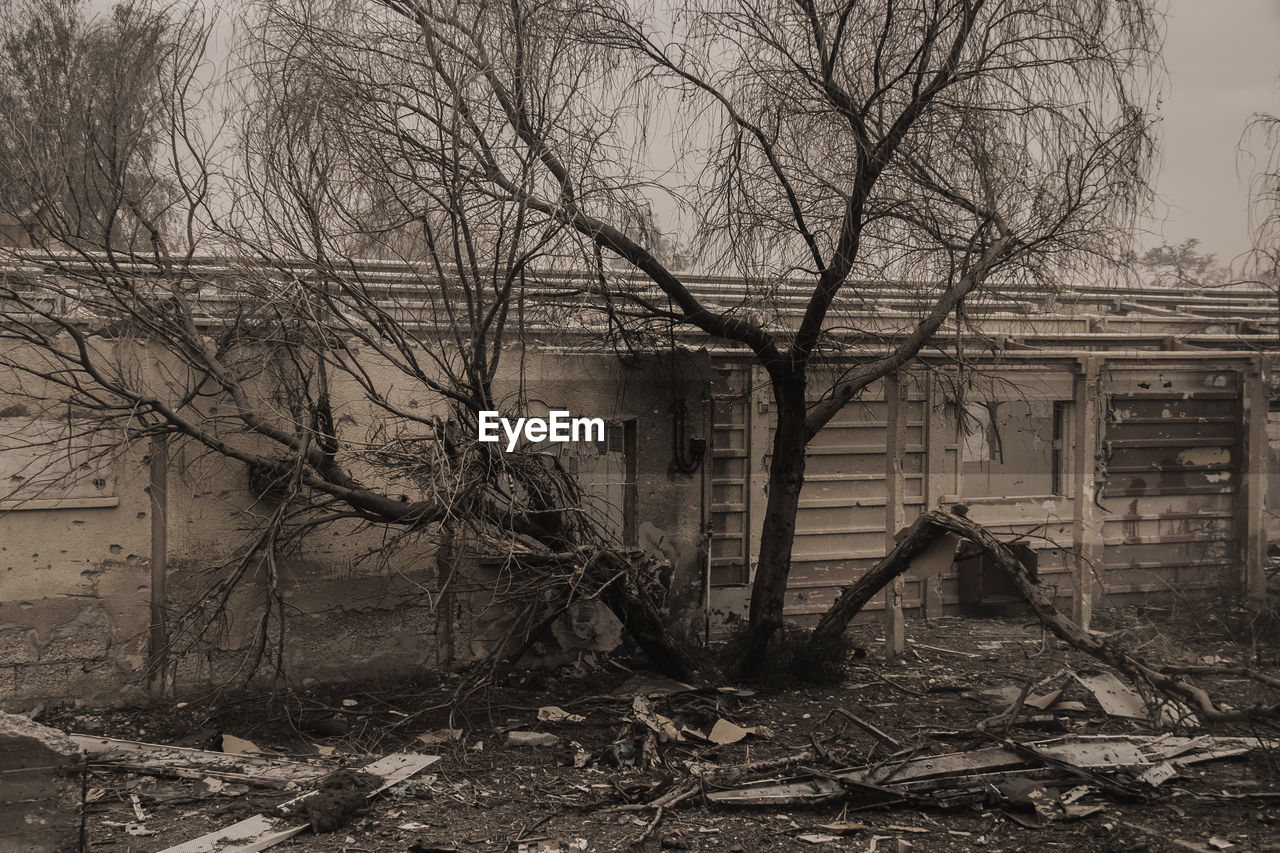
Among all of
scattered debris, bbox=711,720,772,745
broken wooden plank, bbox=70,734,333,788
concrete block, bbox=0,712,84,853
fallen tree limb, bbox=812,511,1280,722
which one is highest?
fallen tree limb, bbox=812,511,1280,722

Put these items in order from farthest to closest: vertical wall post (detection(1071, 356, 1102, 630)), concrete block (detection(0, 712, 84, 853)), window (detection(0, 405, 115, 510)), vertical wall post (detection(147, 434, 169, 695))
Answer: vertical wall post (detection(1071, 356, 1102, 630)) < vertical wall post (detection(147, 434, 169, 695)) < window (detection(0, 405, 115, 510)) < concrete block (detection(0, 712, 84, 853))

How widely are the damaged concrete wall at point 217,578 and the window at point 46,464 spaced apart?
0.17 ft

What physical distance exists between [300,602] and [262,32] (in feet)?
12.5

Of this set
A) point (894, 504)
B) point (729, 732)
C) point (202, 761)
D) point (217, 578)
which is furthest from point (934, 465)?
point (202, 761)

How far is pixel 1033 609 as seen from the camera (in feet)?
20.1

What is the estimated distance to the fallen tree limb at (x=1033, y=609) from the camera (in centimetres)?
518

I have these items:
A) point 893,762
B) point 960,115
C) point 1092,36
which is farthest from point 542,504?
point 1092,36

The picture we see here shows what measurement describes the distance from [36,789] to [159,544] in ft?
8.98

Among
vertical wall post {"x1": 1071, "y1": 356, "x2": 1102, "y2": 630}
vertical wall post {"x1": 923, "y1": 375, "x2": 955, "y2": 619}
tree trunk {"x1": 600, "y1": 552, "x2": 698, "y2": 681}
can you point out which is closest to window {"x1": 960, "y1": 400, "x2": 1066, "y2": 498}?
vertical wall post {"x1": 923, "y1": 375, "x2": 955, "y2": 619}

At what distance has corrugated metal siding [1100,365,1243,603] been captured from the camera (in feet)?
35.1

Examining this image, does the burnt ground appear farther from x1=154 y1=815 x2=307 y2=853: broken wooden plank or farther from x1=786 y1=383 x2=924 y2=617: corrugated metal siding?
x1=786 y1=383 x2=924 y2=617: corrugated metal siding

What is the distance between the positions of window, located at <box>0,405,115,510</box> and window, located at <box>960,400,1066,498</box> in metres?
7.88

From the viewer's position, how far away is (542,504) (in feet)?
21.6

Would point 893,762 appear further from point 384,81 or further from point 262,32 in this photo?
point 262,32
